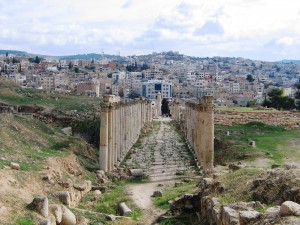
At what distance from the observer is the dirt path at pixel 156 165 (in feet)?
67.5

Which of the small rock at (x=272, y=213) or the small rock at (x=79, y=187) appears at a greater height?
the small rock at (x=272, y=213)

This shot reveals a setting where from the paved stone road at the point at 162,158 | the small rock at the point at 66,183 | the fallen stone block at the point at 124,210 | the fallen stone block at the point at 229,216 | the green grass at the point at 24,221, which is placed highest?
the fallen stone block at the point at 229,216

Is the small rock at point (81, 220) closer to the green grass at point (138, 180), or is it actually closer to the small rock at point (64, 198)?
the small rock at point (64, 198)

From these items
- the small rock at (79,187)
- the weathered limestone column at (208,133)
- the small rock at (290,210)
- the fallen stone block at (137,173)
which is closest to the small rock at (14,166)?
the small rock at (79,187)

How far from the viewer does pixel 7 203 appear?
46.9 ft

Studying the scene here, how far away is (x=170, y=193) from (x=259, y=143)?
50.3 ft

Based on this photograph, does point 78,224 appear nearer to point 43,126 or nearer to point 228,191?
point 228,191

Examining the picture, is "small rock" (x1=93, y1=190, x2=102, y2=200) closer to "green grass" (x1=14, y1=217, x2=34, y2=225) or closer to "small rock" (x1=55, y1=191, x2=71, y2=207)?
"small rock" (x1=55, y1=191, x2=71, y2=207)

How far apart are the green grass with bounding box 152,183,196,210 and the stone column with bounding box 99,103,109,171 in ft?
16.9

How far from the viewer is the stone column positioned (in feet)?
91.1

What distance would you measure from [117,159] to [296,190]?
2044 cm

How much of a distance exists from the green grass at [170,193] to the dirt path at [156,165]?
12.4 inches

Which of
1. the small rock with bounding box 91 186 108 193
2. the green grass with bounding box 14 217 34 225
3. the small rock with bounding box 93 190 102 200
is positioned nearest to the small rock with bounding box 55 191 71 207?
the small rock with bounding box 93 190 102 200

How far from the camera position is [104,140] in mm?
28141
